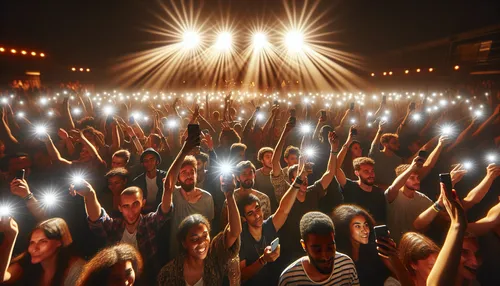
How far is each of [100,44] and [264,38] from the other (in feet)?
60.4

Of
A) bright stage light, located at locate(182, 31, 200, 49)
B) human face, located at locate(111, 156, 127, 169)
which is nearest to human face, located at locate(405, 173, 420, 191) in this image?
human face, located at locate(111, 156, 127, 169)

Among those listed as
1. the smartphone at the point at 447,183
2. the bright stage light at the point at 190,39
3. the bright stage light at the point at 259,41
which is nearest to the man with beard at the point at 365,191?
the smartphone at the point at 447,183

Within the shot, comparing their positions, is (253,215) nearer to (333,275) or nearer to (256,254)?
(256,254)

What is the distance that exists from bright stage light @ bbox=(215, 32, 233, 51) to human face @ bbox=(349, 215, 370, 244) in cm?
3236

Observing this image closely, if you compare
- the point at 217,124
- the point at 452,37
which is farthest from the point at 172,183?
the point at 452,37

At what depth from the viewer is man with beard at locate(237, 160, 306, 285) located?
2.86 metres

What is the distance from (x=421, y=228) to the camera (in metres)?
3.41

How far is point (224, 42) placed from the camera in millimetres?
34031

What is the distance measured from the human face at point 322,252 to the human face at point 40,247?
243 centimetres

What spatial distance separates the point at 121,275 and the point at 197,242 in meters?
0.67

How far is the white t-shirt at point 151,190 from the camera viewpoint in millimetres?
4199

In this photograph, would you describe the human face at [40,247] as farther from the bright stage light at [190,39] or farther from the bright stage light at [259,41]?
the bright stage light at [259,41]

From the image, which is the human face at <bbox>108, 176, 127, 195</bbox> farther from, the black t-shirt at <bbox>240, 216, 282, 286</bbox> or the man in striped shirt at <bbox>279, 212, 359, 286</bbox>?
the man in striped shirt at <bbox>279, 212, 359, 286</bbox>

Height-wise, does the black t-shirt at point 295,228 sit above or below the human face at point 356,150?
below
